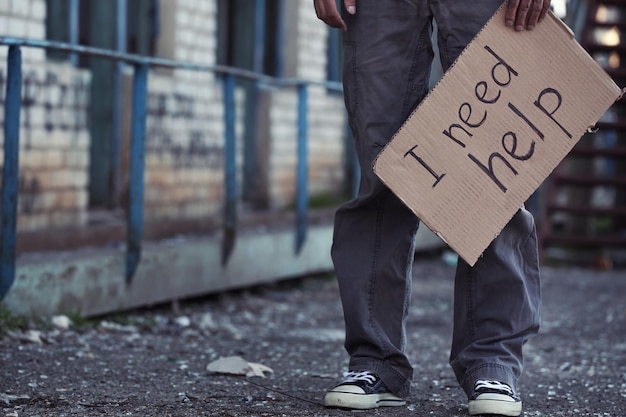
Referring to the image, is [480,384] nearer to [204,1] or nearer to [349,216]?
[349,216]

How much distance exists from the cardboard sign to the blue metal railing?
1868 mm

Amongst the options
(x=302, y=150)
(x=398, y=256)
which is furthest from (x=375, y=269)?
(x=302, y=150)

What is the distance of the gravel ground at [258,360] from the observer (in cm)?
336

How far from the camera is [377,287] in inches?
130

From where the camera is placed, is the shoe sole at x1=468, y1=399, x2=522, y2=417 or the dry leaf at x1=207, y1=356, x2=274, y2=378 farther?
the dry leaf at x1=207, y1=356, x2=274, y2=378

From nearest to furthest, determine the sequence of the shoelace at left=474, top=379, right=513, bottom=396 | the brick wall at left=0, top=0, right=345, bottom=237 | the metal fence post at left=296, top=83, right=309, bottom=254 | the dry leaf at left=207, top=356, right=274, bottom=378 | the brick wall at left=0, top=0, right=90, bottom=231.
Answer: the shoelace at left=474, top=379, right=513, bottom=396
the dry leaf at left=207, top=356, right=274, bottom=378
the brick wall at left=0, top=0, right=90, bottom=231
the brick wall at left=0, top=0, right=345, bottom=237
the metal fence post at left=296, top=83, right=309, bottom=254

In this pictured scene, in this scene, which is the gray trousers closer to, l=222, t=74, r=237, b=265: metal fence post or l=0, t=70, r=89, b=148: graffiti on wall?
l=222, t=74, r=237, b=265: metal fence post

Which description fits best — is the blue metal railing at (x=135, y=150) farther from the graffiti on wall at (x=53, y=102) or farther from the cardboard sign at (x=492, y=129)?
the cardboard sign at (x=492, y=129)

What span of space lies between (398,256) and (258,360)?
1.14 meters

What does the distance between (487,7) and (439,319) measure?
2795 millimetres

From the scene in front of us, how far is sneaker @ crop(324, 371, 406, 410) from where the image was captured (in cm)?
322

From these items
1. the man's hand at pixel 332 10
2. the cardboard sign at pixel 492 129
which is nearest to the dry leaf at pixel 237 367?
the cardboard sign at pixel 492 129

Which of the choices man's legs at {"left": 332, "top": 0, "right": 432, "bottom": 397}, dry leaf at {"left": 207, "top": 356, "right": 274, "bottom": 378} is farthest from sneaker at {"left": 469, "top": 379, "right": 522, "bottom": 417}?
dry leaf at {"left": 207, "top": 356, "right": 274, "bottom": 378}

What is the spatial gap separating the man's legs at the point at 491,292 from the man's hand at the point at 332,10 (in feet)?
0.78
